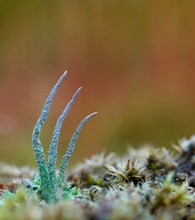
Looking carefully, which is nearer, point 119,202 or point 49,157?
point 119,202

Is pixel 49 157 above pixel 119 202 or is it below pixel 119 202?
above

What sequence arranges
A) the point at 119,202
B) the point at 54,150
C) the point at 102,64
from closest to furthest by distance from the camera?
the point at 119,202, the point at 54,150, the point at 102,64

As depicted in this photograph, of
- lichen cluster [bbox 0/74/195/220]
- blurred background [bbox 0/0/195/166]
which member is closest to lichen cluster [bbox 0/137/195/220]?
lichen cluster [bbox 0/74/195/220]

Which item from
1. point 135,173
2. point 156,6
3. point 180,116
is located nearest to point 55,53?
point 156,6

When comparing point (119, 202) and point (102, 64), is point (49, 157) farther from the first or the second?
point (102, 64)

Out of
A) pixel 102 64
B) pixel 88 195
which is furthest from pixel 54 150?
pixel 102 64

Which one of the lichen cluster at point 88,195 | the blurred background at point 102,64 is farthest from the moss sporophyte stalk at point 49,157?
the blurred background at point 102,64

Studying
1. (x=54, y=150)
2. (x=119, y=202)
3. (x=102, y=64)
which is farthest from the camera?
(x=102, y=64)

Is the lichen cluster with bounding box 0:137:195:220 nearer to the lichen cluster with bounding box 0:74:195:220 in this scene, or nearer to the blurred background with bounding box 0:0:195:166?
the lichen cluster with bounding box 0:74:195:220

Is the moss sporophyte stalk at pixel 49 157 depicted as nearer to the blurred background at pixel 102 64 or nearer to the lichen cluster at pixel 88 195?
the lichen cluster at pixel 88 195

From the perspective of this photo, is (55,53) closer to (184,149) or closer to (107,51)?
(107,51)
